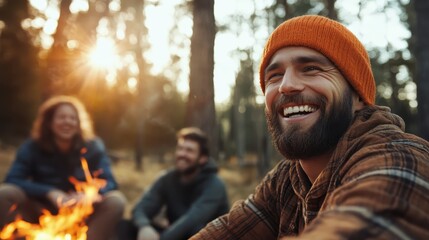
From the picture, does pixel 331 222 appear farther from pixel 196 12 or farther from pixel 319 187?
pixel 196 12

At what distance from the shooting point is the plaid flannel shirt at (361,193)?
1.02 metres

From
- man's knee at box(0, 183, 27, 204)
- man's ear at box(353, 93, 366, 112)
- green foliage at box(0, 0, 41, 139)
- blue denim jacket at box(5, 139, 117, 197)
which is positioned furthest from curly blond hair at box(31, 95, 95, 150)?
green foliage at box(0, 0, 41, 139)

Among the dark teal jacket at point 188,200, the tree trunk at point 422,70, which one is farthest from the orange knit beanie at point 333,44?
the tree trunk at point 422,70

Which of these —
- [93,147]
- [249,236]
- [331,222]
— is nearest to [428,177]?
[331,222]

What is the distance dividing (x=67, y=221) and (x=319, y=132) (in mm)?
2767

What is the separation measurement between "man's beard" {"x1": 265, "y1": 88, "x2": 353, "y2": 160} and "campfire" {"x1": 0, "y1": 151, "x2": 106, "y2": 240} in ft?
7.03

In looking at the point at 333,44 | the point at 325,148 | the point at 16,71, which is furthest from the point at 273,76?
the point at 16,71

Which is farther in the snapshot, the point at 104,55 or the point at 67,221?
the point at 104,55

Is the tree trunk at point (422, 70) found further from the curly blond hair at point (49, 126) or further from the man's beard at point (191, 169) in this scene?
the curly blond hair at point (49, 126)

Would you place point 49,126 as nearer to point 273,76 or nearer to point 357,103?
point 273,76

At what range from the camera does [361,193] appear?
3.58 feet

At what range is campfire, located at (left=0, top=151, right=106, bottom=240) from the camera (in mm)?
3400

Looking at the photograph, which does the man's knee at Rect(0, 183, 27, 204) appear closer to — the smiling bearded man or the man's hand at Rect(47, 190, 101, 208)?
the man's hand at Rect(47, 190, 101, 208)

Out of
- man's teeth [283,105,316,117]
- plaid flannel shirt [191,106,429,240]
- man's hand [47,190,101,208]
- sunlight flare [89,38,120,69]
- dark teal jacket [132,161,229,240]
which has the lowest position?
dark teal jacket [132,161,229,240]
